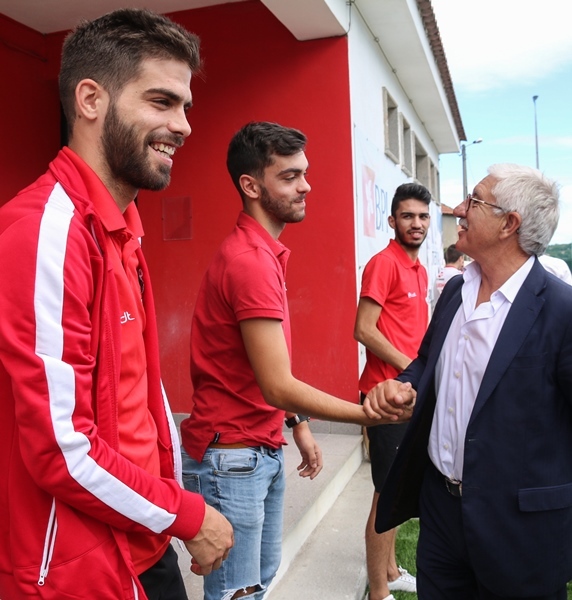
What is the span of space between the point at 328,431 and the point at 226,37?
13.4 ft

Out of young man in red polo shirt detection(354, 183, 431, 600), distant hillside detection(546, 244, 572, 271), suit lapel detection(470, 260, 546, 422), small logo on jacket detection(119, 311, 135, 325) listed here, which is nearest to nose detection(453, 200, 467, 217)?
suit lapel detection(470, 260, 546, 422)

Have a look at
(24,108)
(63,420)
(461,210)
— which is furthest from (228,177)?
(63,420)

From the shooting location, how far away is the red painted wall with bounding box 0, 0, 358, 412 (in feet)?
19.9

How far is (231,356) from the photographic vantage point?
7.29ft

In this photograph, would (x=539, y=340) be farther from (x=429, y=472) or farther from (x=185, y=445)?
(x=185, y=445)

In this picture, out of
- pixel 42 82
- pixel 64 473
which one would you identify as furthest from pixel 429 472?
pixel 42 82

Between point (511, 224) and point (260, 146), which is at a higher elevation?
point (260, 146)

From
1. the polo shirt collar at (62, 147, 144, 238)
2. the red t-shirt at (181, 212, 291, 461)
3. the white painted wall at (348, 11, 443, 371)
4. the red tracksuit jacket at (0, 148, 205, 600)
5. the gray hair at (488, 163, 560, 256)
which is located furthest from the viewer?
the white painted wall at (348, 11, 443, 371)

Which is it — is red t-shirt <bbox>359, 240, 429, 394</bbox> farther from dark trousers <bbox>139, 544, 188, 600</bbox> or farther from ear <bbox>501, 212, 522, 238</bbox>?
dark trousers <bbox>139, 544, 188, 600</bbox>

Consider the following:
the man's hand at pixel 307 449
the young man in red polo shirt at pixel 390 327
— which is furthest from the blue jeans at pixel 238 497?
the young man in red polo shirt at pixel 390 327

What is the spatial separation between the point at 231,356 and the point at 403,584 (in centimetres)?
224

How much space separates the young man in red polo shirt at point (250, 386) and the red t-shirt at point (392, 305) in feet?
4.32

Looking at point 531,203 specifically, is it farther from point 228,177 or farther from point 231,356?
point 228,177

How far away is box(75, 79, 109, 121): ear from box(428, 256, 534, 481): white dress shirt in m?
1.48
